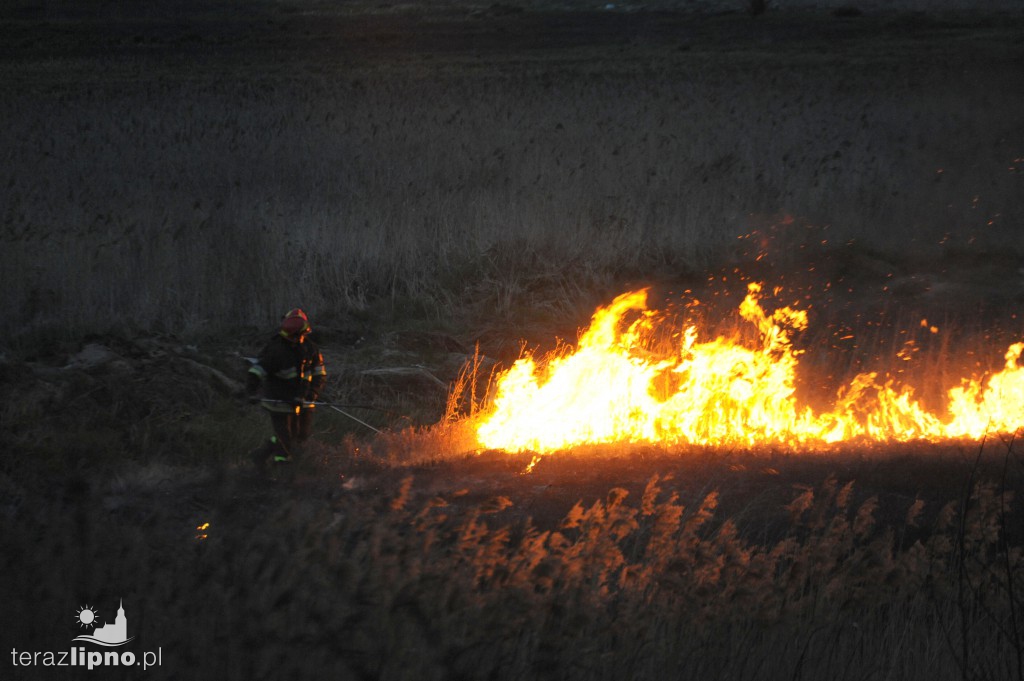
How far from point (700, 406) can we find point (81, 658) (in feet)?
22.7

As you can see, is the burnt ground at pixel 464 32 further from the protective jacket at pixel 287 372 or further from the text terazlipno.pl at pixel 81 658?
the text terazlipno.pl at pixel 81 658

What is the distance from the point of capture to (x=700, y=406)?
32.6 ft

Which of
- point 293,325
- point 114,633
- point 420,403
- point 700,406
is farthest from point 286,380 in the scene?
point 114,633

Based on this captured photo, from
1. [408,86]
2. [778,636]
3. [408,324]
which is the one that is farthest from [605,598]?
[408,86]

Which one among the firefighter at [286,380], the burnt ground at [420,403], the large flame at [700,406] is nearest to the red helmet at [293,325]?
the firefighter at [286,380]

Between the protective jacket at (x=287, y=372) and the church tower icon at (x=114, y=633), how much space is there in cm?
407

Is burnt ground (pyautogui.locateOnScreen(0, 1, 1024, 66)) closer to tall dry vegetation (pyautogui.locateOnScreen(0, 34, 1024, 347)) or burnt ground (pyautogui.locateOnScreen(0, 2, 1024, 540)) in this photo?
burnt ground (pyautogui.locateOnScreen(0, 2, 1024, 540))

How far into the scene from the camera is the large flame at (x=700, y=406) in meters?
8.96

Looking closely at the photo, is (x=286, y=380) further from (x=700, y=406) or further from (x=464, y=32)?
(x=464, y=32)

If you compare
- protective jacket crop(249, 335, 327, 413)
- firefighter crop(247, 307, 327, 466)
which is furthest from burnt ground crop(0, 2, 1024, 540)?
protective jacket crop(249, 335, 327, 413)

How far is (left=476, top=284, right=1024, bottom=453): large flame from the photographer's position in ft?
29.4

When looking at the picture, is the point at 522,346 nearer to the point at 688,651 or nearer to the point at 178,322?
the point at 178,322

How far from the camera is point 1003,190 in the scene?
58.6 ft

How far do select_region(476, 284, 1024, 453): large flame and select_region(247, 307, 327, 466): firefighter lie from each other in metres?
1.64
